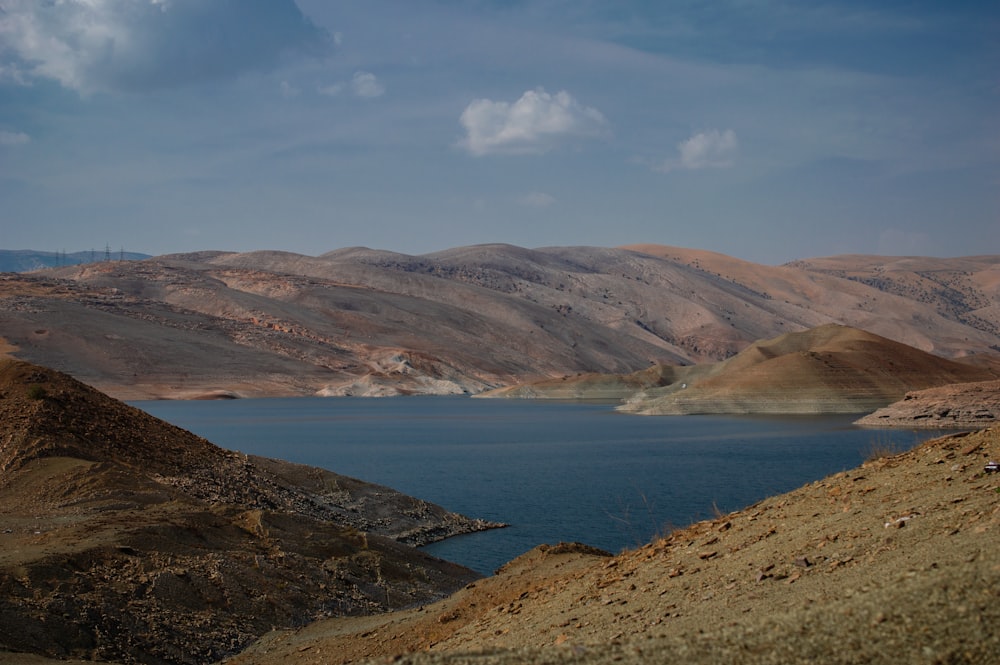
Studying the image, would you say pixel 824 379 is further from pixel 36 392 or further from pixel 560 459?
pixel 36 392

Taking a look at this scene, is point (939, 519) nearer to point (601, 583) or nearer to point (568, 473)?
point (601, 583)

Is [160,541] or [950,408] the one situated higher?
[160,541]

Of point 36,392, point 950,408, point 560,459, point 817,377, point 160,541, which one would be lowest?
point 560,459

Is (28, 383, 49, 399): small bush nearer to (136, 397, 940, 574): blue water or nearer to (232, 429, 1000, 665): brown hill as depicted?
(136, 397, 940, 574): blue water

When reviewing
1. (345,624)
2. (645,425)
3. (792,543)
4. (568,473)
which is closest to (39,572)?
(345,624)

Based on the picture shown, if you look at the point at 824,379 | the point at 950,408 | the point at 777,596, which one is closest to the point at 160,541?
the point at 777,596

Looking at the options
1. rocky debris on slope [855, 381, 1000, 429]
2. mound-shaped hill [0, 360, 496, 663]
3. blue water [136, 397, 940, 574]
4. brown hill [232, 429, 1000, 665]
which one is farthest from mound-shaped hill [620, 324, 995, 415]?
brown hill [232, 429, 1000, 665]

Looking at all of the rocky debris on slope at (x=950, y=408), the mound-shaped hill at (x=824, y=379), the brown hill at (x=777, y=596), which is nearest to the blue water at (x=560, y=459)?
the rocky debris on slope at (x=950, y=408)
